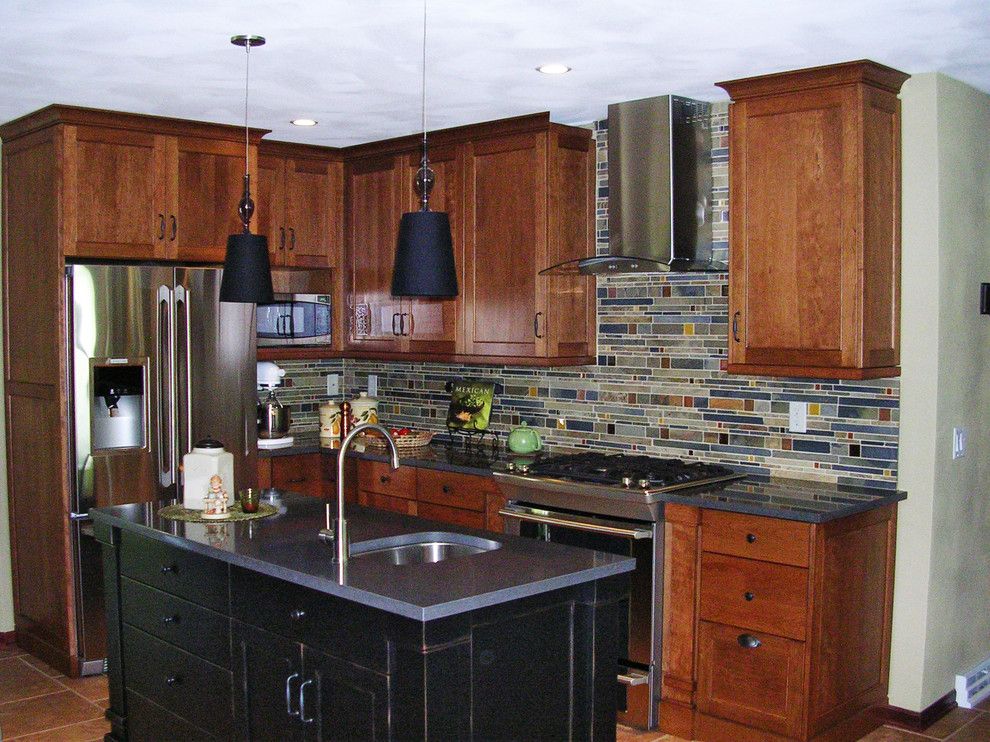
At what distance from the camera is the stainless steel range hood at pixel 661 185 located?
13.8 ft

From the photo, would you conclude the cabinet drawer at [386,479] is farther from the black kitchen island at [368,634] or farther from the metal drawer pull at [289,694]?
the metal drawer pull at [289,694]

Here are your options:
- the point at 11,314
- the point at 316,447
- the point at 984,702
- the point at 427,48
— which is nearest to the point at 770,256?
the point at 427,48

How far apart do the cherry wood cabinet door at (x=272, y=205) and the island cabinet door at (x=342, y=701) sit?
3.10 meters

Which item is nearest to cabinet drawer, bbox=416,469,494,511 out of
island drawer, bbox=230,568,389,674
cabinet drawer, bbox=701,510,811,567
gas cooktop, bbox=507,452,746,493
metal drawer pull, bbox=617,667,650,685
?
gas cooktop, bbox=507,452,746,493

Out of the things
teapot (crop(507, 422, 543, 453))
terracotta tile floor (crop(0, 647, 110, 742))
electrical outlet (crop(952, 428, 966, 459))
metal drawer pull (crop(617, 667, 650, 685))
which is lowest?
terracotta tile floor (crop(0, 647, 110, 742))

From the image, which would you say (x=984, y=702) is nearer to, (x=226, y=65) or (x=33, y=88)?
(x=226, y=65)

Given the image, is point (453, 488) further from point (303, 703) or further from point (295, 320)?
point (303, 703)

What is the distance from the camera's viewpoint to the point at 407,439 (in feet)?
17.1

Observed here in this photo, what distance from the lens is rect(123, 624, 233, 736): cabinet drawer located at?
3.13m

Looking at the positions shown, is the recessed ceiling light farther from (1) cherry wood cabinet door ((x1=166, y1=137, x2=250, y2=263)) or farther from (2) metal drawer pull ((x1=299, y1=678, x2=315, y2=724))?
(2) metal drawer pull ((x1=299, y1=678, x2=315, y2=724))

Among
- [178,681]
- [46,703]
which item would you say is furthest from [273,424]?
[178,681]

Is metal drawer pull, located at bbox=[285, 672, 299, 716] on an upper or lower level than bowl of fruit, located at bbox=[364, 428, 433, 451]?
lower

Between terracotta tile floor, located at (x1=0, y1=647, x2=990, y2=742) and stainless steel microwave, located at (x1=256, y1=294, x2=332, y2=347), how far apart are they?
1932 millimetres

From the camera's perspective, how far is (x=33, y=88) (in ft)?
13.6
